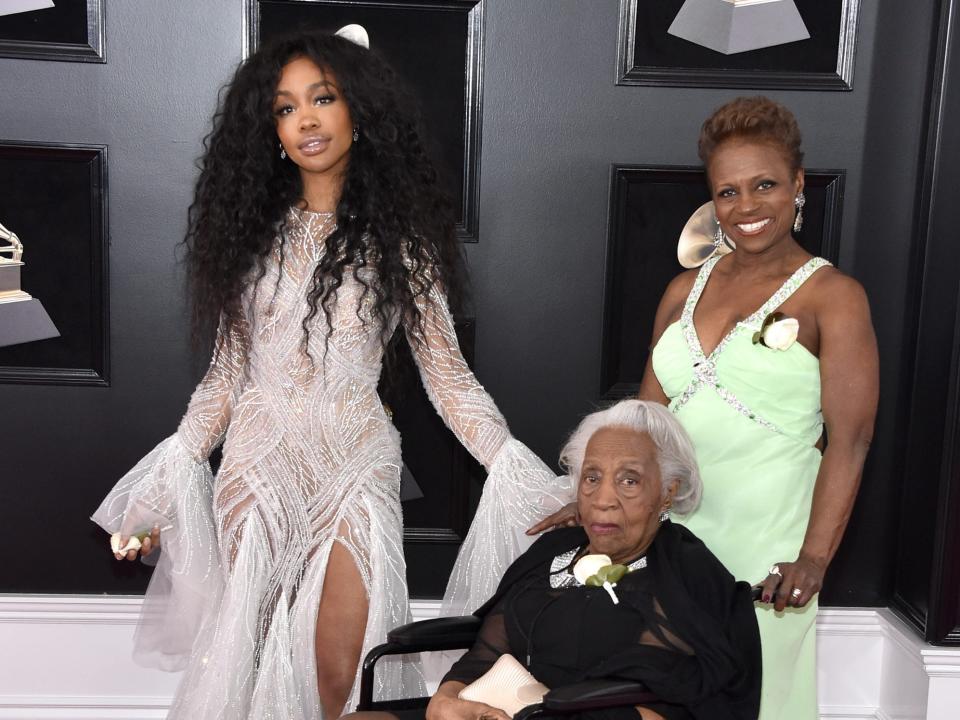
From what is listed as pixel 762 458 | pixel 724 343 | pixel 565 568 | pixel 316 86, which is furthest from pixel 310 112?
pixel 762 458

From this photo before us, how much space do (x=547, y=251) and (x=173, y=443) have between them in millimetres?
1381

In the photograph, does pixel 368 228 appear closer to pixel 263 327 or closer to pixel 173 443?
pixel 263 327

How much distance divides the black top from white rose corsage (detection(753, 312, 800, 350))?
0.47 metres

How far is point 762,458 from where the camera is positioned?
235 centimetres

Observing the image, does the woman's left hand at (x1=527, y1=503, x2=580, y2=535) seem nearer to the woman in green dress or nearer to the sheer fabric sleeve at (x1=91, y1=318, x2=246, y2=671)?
the woman in green dress

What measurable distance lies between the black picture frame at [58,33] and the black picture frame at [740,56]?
65.8 inches

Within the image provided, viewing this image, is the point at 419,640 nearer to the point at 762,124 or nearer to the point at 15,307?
the point at 762,124

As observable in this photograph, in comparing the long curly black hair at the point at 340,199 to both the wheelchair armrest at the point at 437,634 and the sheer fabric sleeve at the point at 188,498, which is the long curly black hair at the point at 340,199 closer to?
the sheer fabric sleeve at the point at 188,498

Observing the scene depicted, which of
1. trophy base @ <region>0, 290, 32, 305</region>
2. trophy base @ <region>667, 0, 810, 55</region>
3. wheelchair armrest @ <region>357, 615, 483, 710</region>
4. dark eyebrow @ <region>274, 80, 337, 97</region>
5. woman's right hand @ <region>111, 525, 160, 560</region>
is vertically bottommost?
wheelchair armrest @ <region>357, 615, 483, 710</region>

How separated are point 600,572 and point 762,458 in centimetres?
50

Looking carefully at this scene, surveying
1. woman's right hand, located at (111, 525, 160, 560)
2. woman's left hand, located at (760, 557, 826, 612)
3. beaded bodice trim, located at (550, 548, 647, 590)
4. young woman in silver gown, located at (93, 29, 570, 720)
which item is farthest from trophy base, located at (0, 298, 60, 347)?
woman's left hand, located at (760, 557, 826, 612)

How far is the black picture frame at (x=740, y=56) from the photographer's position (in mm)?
3236

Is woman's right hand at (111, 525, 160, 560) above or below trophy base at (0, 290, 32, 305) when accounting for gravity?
below

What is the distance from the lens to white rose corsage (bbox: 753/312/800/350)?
7.41 feet
